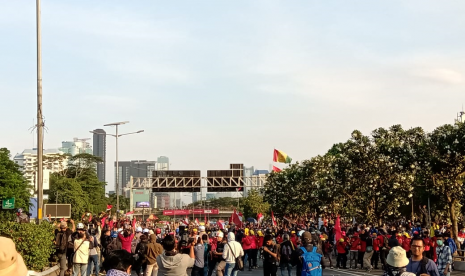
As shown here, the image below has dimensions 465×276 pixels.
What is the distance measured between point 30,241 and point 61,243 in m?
1.15

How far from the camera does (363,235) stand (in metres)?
27.7

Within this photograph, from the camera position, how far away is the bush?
19172 millimetres

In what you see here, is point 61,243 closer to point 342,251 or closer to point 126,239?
point 126,239

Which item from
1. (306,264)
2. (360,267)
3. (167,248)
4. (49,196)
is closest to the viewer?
(167,248)

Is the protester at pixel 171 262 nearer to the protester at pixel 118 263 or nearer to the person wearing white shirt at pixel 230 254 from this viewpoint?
the protester at pixel 118 263

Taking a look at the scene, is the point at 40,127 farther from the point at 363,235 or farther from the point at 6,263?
the point at 6,263

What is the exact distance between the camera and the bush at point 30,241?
755 inches

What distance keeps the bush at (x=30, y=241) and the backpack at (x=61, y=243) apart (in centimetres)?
41

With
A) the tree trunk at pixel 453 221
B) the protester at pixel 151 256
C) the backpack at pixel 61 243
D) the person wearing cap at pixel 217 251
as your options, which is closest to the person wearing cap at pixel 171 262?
the protester at pixel 151 256

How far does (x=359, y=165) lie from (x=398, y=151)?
8.53 ft

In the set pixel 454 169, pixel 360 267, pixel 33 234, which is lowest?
pixel 360 267

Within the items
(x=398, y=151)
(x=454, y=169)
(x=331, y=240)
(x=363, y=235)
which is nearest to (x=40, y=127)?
(x=363, y=235)

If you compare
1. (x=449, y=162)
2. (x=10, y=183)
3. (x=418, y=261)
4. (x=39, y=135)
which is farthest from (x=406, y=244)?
(x=10, y=183)

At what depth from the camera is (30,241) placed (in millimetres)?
19344
